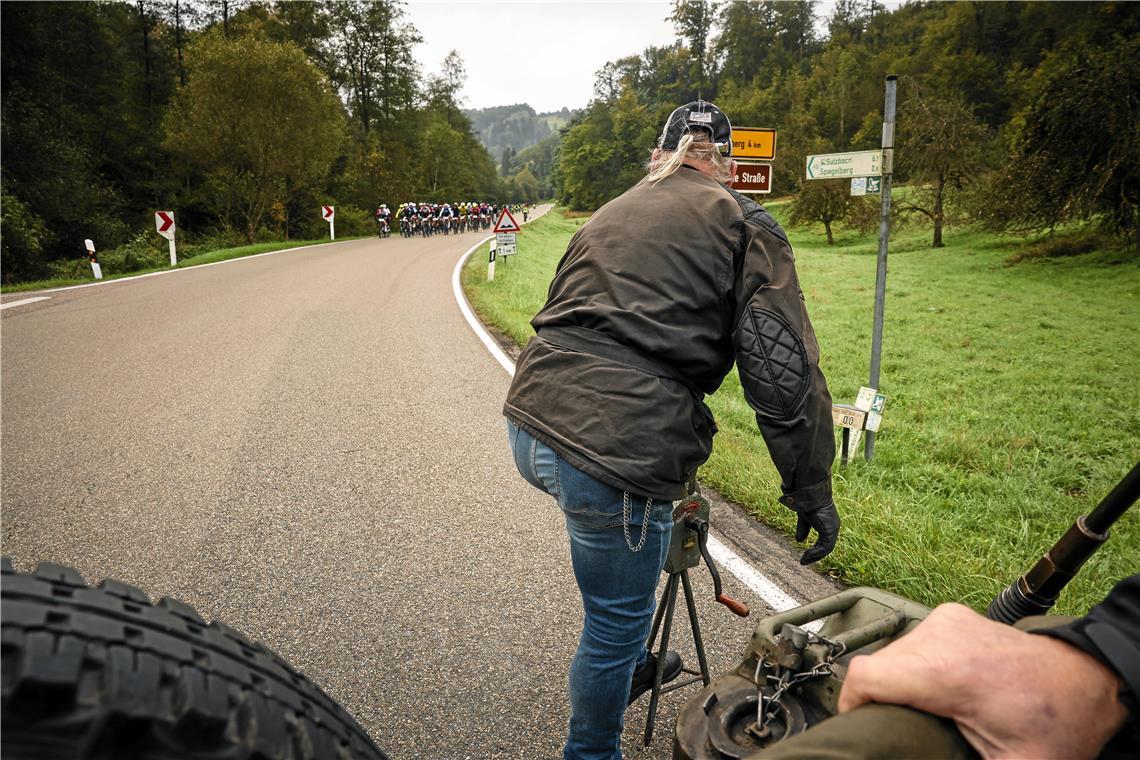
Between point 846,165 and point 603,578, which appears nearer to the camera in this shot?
point 603,578

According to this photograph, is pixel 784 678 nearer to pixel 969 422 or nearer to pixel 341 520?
pixel 341 520

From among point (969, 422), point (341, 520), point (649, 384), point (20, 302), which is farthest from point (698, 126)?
point (20, 302)

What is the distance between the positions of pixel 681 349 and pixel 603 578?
0.69 m

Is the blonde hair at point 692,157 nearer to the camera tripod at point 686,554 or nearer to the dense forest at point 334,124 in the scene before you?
the camera tripod at point 686,554

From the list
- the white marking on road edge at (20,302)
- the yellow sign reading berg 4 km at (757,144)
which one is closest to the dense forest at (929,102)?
the yellow sign reading berg 4 km at (757,144)

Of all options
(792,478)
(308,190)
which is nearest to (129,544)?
(792,478)

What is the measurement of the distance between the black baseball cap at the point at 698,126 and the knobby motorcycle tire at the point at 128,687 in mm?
1763

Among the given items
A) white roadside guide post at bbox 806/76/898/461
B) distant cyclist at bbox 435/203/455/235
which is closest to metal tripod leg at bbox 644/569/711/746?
white roadside guide post at bbox 806/76/898/461

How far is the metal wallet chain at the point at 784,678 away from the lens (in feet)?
4.65

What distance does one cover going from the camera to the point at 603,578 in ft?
6.04

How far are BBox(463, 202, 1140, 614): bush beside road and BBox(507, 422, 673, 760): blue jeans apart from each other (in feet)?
5.96

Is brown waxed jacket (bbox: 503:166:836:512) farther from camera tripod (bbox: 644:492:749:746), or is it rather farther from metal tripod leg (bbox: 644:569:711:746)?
metal tripod leg (bbox: 644:569:711:746)

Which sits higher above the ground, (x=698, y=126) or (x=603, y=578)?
(x=698, y=126)

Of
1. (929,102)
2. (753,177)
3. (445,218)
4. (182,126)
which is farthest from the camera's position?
(445,218)
